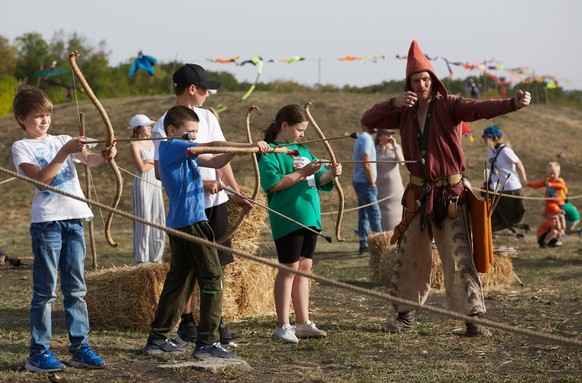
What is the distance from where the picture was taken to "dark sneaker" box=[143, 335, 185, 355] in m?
6.17

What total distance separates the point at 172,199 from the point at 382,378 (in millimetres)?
1684

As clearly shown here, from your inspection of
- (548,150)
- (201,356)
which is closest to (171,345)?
(201,356)

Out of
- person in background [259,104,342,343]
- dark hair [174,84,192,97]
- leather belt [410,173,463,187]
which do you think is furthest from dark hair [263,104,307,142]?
leather belt [410,173,463,187]

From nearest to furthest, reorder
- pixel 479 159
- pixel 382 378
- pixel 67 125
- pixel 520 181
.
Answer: pixel 382 378 < pixel 520 181 < pixel 479 159 < pixel 67 125

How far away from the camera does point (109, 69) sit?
40.5 metres

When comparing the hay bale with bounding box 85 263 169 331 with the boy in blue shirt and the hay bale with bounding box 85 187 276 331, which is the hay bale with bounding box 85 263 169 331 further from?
the boy in blue shirt

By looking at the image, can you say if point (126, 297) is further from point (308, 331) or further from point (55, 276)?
point (55, 276)

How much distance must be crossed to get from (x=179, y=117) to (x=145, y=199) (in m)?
3.87

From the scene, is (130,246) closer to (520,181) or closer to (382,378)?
(520,181)

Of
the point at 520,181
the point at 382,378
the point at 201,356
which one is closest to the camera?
the point at 382,378

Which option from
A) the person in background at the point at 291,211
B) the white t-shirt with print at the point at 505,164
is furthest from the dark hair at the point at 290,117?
the white t-shirt with print at the point at 505,164

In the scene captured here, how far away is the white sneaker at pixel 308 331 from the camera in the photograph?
6.84m

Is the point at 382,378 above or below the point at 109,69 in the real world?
below

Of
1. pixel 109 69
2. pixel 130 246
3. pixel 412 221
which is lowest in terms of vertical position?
pixel 130 246
